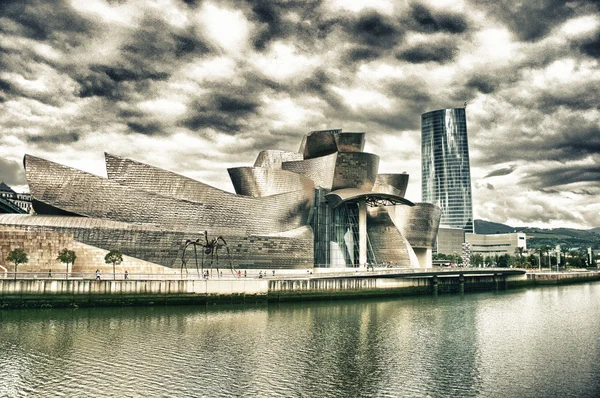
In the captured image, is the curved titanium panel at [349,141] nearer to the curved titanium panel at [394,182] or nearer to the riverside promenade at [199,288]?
the curved titanium panel at [394,182]

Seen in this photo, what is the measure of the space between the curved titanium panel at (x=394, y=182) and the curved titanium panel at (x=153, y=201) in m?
18.5

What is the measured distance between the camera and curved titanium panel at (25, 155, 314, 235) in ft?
140

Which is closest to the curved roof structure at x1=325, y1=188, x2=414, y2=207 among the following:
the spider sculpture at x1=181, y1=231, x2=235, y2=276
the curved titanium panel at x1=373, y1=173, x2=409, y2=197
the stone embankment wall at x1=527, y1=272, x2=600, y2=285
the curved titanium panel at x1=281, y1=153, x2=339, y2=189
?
the curved titanium panel at x1=281, y1=153, x2=339, y2=189

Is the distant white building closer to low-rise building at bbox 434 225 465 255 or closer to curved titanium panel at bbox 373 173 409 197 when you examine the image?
low-rise building at bbox 434 225 465 255

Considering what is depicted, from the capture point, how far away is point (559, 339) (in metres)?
24.2

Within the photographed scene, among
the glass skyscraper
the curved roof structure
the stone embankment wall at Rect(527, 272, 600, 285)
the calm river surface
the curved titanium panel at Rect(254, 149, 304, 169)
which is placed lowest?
the calm river surface

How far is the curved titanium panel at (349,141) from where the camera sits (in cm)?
5953

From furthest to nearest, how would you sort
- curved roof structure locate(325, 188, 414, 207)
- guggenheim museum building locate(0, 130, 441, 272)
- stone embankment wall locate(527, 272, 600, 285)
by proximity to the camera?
stone embankment wall locate(527, 272, 600, 285), curved roof structure locate(325, 188, 414, 207), guggenheim museum building locate(0, 130, 441, 272)

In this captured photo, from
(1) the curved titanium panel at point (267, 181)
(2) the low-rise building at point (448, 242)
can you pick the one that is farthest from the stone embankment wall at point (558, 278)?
(2) the low-rise building at point (448, 242)

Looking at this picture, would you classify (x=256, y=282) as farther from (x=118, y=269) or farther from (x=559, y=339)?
(x=559, y=339)

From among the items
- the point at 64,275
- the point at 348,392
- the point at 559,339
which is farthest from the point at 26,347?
the point at 559,339

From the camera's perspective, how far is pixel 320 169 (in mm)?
57781

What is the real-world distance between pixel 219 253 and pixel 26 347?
25731 mm

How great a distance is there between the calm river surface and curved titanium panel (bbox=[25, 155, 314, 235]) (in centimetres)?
1365
